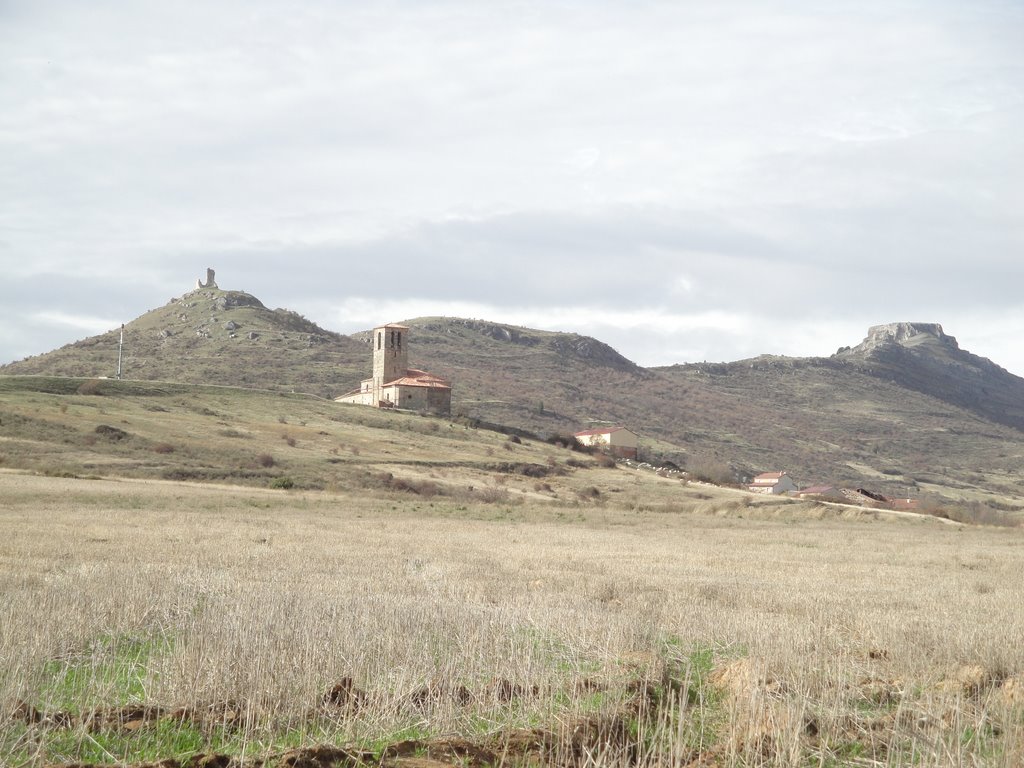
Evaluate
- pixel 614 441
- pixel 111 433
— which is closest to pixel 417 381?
pixel 614 441

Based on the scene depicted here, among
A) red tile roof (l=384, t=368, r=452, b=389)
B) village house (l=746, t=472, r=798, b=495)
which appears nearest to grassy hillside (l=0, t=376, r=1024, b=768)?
village house (l=746, t=472, r=798, b=495)

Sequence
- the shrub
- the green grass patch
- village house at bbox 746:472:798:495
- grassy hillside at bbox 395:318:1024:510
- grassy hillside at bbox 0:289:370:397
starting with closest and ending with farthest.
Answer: the green grass patch
the shrub
village house at bbox 746:472:798:495
grassy hillside at bbox 0:289:370:397
grassy hillside at bbox 395:318:1024:510

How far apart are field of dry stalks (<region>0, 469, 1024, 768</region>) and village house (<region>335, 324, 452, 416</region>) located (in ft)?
298

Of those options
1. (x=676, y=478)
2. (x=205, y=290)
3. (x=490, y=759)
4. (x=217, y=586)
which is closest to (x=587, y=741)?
(x=490, y=759)

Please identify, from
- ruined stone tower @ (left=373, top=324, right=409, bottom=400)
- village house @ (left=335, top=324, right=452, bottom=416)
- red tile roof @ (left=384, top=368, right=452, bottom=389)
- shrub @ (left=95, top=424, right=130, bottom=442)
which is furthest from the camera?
ruined stone tower @ (left=373, top=324, right=409, bottom=400)

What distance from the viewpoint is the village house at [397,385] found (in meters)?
112

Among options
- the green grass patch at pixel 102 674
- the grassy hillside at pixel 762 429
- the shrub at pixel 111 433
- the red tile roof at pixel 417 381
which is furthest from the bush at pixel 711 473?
the green grass patch at pixel 102 674

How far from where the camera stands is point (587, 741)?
24.6 feet

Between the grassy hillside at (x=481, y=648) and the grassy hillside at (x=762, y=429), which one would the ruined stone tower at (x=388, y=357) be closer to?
the grassy hillside at (x=762, y=429)

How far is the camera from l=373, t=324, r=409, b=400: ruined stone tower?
4557 inches

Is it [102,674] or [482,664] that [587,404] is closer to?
[482,664]

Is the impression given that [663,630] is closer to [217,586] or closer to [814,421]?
[217,586]

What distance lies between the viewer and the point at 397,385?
112 meters

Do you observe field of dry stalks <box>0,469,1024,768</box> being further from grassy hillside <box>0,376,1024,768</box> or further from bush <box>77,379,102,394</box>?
bush <box>77,379,102,394</box>
